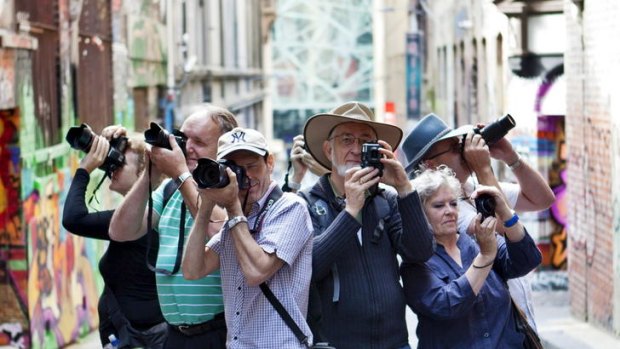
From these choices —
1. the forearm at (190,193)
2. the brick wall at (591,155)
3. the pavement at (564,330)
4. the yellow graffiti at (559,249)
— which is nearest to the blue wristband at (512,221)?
the forearm at (190,193)

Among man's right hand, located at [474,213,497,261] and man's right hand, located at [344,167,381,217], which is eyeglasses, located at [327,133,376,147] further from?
man's right hand, located at [474,213,497,261]

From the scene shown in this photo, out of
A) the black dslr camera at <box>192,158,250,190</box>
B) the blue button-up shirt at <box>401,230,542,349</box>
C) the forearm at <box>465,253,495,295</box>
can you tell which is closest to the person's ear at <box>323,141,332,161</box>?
the blue button-up shirt at <box>401,230,542,349</box>

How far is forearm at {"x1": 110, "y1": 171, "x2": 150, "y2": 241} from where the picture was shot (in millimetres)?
6352

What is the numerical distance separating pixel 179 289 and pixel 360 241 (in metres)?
0.86

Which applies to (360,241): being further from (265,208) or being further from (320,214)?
(265,208)

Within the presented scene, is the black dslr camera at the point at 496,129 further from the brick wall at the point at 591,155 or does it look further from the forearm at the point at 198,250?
the brick wall at the point at 591,155

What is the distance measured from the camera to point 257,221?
559 centimetres

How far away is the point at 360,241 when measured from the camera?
5.92 meters

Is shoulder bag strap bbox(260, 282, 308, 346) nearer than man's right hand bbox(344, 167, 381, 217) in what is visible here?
Yes

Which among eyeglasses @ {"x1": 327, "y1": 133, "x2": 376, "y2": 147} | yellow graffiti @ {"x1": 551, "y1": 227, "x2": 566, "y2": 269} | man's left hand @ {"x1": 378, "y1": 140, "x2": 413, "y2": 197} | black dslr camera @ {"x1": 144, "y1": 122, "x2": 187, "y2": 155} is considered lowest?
yellow graffiti @ {"x1": 551, "y1": 227, "x2": 566, "y2": 269}

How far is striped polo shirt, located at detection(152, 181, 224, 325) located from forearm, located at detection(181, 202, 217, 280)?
38 cm

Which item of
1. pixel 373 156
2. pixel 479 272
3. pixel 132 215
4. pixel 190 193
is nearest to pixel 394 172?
pixel 373 156

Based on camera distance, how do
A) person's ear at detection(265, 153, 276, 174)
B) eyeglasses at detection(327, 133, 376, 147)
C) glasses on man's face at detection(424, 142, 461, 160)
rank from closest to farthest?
person's ear at detection(265, 153, 276, 174) < eyeglasses at detection(327, 133, 376, 147) < glasses on man's face at detection(424, 142, 461, 160)

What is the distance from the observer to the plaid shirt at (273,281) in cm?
543
